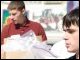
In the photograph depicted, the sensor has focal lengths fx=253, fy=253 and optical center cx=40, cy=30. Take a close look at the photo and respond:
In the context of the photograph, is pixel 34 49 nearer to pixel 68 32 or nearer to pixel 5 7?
pixel 5 7

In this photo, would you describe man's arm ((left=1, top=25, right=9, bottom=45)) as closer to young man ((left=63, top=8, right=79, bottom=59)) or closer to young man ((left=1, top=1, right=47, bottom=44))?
young man ((left=1, top=1, right=47, bottom=44))

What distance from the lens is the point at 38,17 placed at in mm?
1848

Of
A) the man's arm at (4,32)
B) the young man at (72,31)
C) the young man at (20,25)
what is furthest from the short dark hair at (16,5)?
the young man at (72,31)

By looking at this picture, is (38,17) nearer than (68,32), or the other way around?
(68,32)

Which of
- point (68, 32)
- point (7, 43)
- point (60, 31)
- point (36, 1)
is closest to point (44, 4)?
point (36, 1)

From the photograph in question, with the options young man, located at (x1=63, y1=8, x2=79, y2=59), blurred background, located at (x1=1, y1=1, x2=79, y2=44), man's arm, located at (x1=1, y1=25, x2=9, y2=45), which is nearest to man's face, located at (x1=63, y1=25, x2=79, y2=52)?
young man, located at (x1=63, y1=8, x2=79, y2=59)

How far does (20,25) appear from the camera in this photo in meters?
1.83

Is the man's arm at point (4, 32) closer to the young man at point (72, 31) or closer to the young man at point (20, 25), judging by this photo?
the young man at point (20, 25)

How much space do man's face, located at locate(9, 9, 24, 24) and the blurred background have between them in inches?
1.5

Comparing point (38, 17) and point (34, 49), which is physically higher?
point (38, 17)

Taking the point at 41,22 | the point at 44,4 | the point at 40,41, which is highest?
the point at 44,4

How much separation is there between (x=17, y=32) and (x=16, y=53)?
16 centimetres

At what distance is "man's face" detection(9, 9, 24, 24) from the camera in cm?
181

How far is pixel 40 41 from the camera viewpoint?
72.1 inches
